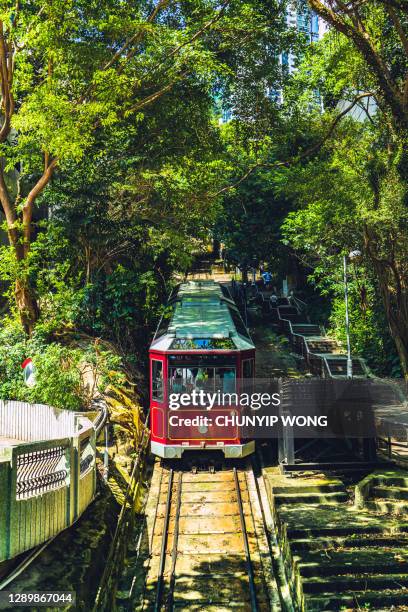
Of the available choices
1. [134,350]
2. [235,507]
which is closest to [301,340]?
[134,350]

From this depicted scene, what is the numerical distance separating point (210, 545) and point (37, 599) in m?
4.30

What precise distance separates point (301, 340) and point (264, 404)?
1083 cm

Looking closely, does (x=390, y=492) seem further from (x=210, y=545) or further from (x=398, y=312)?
(x=398, y=312)

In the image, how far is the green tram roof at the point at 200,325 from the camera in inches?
605

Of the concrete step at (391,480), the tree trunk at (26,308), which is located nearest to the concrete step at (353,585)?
the concrete step at (391,480)

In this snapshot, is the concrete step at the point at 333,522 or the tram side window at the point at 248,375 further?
the tram side window at the point at 248,375

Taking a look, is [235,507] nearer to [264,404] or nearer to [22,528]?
[264,404]

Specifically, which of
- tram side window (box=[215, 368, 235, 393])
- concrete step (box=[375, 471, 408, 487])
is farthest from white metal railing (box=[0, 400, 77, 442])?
concrete step (box=[375, 471, 408, 487])

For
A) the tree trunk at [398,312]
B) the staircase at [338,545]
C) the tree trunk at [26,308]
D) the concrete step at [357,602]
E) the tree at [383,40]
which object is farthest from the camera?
the tree trunk at [26,308]

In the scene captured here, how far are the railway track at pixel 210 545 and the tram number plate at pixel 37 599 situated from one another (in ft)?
5.67

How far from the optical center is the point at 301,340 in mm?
26531

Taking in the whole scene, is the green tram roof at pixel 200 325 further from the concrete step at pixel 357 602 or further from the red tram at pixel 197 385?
the concrete step at pixel 357 602

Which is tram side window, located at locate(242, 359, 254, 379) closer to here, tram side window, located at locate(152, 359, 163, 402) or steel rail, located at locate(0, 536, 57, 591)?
tram side window, located at locate(152, 359, 163, 402)

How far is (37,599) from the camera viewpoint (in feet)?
27.4
